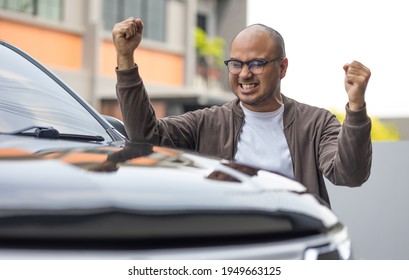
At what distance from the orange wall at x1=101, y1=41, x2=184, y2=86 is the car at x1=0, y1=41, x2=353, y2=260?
63.8 feet

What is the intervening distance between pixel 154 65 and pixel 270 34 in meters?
20.6

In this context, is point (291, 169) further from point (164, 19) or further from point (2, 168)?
point (164, 19)

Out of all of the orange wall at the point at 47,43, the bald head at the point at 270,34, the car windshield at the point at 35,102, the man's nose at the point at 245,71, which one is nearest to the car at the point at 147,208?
the car windshield at the point at 35,102

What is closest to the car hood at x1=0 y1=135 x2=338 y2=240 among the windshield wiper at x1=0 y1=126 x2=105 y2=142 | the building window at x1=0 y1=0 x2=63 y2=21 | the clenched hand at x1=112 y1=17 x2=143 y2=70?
the windshield wiper at x1=0 y1=126 x2=105 y2=142

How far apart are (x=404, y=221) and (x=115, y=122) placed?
8.05 feet

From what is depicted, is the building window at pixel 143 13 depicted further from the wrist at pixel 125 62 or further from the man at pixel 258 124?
the wrist at pixel 125 62

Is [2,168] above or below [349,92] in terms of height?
below

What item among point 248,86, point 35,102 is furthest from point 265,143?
point 35,102

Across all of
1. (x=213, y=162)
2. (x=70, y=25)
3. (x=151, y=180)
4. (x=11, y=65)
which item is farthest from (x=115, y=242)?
(x=70, y=25)

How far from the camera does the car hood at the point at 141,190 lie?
1.35 metres

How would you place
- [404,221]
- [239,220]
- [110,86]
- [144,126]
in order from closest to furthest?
[239,220] < [144,126] < [404,221] < [110,86]

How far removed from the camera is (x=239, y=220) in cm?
145

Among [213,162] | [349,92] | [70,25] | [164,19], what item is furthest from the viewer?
[164,19]

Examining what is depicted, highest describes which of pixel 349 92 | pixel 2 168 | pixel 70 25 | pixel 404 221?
pixel 70 25
